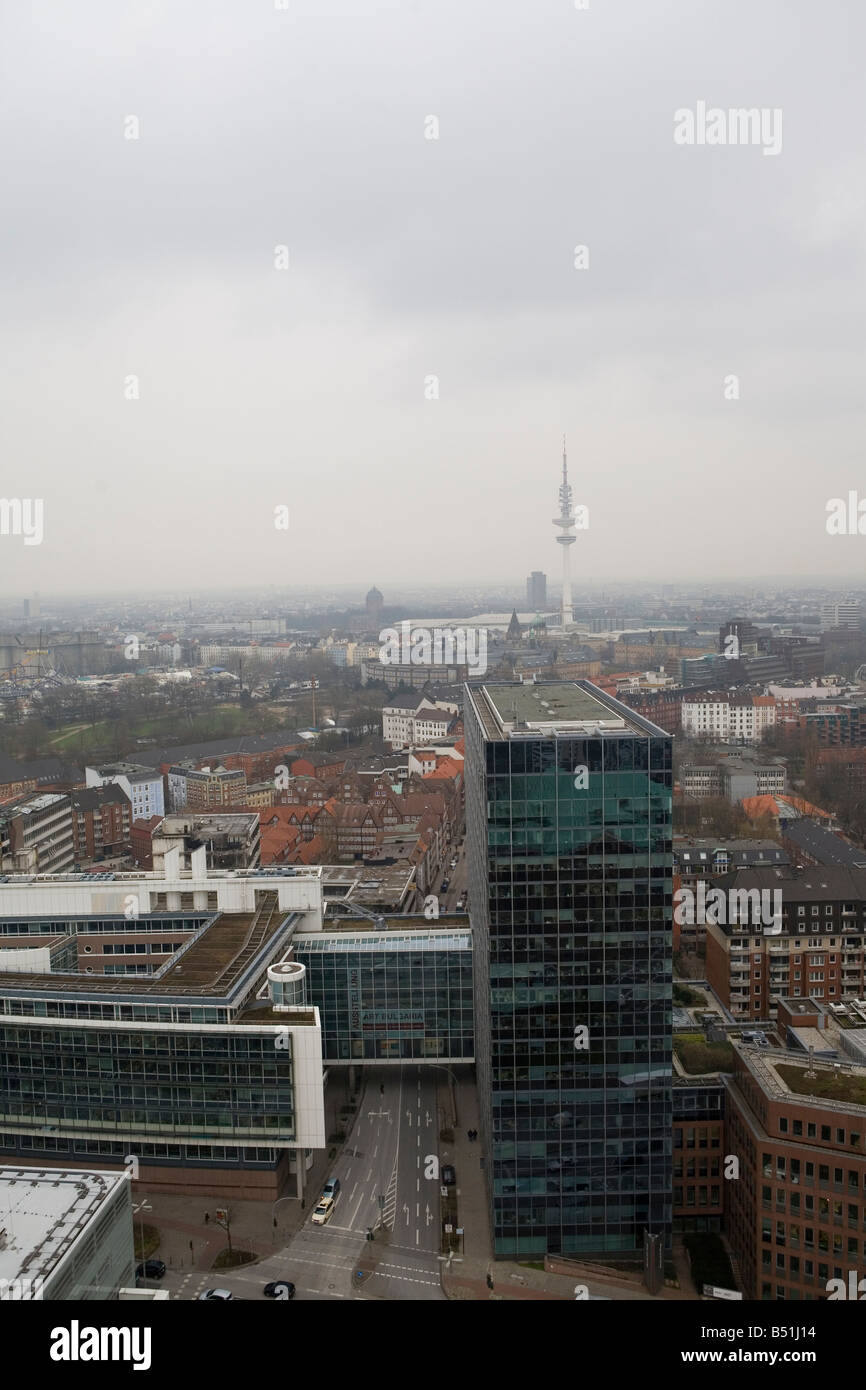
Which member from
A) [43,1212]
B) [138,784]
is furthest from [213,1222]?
[138,784]

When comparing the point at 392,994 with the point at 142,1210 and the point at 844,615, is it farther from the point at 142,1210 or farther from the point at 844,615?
the point at 844,615

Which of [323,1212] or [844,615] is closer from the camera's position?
[323,1212]

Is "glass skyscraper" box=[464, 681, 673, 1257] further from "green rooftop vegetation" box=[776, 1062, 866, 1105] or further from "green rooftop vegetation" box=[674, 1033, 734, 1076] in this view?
"green rooftop vegetation" box=[674, 1033, 734, 1076]

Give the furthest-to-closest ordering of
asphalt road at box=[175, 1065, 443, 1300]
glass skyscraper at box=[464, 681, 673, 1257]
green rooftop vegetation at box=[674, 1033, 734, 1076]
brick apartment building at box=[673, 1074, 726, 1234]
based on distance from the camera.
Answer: green rooftop vegetation at box=[674, 1033, 734, 1076] → brick apartment building at box=[673, 1074, 726, 1234] → asphalt road at box=[175, 1065, 443, 1300] → glass skyscraper at box=[464, 681, 673, 1257]

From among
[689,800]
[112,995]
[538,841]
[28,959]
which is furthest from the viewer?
[689,800]

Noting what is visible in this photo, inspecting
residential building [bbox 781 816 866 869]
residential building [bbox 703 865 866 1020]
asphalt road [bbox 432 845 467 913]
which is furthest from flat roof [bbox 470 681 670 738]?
residential building [bbox 781 816 866 869]

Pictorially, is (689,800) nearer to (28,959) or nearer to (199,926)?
(199,926)
